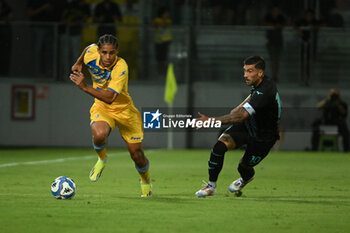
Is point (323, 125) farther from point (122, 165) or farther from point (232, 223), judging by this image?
point (232, 223)

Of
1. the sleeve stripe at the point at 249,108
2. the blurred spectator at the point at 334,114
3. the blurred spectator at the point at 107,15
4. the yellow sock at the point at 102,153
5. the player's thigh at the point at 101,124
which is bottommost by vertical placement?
the blurred spectator at the point at 334,114

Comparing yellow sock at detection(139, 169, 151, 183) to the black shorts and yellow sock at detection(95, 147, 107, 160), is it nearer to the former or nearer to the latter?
yellow sock at detection(95, 147, 107, 160)

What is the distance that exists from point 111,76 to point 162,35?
13.1 m

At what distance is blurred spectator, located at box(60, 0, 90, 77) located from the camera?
22.9 metres

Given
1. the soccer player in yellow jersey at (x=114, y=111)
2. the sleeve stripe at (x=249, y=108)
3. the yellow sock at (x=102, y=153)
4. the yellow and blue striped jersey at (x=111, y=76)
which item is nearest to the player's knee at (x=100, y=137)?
the soccer player in yellow jersey at (x=114, y=111)

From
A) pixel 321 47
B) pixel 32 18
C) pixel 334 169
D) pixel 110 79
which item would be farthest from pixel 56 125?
pixel 110 79

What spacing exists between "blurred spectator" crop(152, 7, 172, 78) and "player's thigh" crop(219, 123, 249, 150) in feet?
42.4

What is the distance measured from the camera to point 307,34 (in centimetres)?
2298

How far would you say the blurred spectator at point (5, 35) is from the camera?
904 inches

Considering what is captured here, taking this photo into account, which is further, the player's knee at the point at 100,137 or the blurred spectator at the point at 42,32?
the blurred spectator at the point at 42,32

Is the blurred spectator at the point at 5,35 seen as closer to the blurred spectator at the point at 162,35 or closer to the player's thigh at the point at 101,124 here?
the blurred spectator at the point at 162,35

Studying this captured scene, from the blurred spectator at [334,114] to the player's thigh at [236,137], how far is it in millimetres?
12356

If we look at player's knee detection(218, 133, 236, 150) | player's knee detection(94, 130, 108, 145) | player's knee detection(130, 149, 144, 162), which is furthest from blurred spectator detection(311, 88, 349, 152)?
player's knee detection(94, 130, 108, 145)

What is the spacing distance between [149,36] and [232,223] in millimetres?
15710
